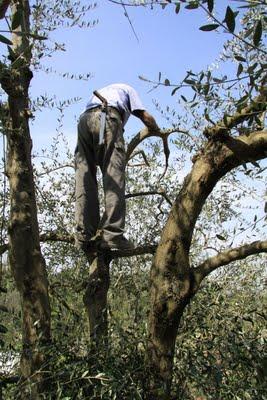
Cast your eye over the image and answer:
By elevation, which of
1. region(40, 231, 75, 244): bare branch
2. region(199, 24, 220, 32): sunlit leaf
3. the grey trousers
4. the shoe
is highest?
the grey trousers

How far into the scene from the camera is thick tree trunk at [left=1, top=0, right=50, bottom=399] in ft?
9.16

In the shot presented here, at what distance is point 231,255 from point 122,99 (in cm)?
142

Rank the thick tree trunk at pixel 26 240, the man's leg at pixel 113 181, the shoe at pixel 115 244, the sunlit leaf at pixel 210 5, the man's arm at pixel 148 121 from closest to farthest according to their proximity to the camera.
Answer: the sunlit leaf at pixel 210 5 → the thick tree trunk at pixel 26 240 → the shoe at pixel 115 244 → the man's leg at pixel 113 181 → the man's arm at pixel 148 121

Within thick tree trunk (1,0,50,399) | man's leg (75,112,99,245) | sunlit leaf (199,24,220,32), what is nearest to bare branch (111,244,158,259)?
man's leg (75,112,99,245)

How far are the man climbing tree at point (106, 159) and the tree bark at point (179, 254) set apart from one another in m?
0.56

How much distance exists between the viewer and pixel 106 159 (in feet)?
12.3

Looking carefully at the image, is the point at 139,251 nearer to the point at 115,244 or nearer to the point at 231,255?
the point at 115,244

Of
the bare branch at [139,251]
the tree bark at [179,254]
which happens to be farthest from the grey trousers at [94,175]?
the tree bark at [179,254]

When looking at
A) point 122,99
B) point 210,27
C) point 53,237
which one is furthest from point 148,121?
point 210,27

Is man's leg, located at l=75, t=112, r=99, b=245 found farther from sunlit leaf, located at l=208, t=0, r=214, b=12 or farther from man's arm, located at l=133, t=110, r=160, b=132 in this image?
sunlit leaf, located at l=208, t=0, r=214, b=12

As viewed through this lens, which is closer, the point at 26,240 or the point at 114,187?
the point at 26,240

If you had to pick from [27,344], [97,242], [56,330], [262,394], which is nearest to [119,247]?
[97,242]

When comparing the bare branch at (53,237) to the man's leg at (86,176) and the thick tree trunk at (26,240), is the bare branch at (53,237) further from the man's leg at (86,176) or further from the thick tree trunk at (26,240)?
the thick tree trunk at (26,240)

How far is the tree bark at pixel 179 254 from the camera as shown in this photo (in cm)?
288
